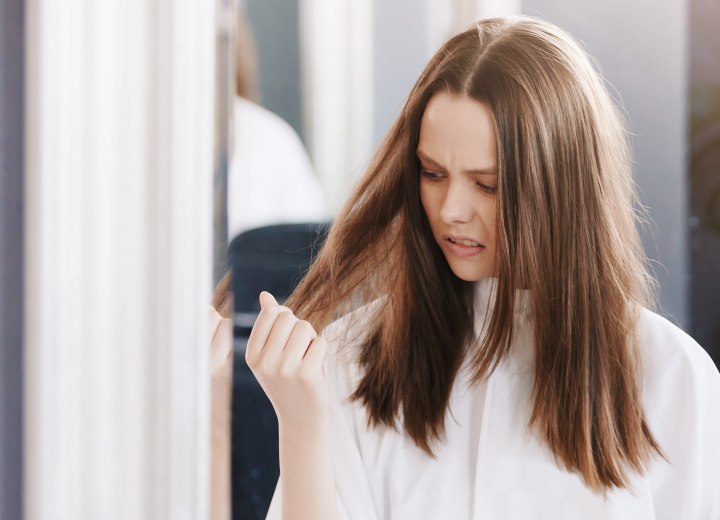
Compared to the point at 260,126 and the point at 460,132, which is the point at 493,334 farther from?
the point at 260,126

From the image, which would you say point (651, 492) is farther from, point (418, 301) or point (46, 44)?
point (46, 44)

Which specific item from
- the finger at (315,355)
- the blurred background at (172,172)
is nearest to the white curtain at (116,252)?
the blurred background at (172,172)

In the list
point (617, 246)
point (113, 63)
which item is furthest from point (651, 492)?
point (113, 63)

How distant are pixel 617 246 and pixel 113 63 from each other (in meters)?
0.48

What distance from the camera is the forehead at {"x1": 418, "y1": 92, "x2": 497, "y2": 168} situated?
2.03 feet

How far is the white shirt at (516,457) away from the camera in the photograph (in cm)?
68

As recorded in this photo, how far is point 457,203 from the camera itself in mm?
641

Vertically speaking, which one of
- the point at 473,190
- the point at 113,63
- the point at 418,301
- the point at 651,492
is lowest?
the point at 651,492

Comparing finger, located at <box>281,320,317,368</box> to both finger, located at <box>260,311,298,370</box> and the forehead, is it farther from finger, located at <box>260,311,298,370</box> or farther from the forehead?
the forehead

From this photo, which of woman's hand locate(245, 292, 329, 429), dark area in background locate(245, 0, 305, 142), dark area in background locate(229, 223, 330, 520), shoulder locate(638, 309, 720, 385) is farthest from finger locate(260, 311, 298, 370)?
shoulder locate(638, 309, 720, 385)

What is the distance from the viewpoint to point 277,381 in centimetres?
66
